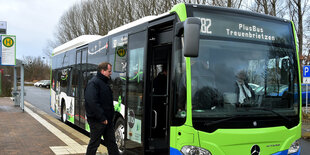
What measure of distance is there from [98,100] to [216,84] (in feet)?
5.98

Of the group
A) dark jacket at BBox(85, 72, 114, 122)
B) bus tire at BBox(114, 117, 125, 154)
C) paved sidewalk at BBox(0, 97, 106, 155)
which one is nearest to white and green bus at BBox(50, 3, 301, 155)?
bus tire at BBox(114, 117, 125, 154)

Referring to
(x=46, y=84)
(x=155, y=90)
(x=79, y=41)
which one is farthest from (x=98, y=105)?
(x=46, y=84)

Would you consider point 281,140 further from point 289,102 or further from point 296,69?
point 296,69

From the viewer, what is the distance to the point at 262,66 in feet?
15.2

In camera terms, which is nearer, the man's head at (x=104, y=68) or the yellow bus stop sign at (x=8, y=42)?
the man's head at (x=104, y=68)

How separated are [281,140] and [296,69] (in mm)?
1205

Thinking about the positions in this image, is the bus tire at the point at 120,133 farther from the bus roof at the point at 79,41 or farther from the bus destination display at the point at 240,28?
the bus destination display at the point at 240,28

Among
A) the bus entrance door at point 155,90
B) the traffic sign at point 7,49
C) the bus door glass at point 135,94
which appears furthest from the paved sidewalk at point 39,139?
the traffic sign at point 7,49

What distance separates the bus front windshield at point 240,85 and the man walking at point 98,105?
4.79ft

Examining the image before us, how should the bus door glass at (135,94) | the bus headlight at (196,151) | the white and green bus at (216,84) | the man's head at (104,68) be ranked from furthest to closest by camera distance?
the bus door glass at (135,94), the man's head at (104,68), the white and green bus at (216,84), the bus headlight at (196,151)

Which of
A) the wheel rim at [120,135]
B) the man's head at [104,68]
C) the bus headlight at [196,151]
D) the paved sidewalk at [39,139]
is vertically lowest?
the paved sidewalk at [39,139]

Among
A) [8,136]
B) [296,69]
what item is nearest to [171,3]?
[8,136]

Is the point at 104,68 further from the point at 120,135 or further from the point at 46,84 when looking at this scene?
the point at 46,84

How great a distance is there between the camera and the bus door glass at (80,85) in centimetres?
884
